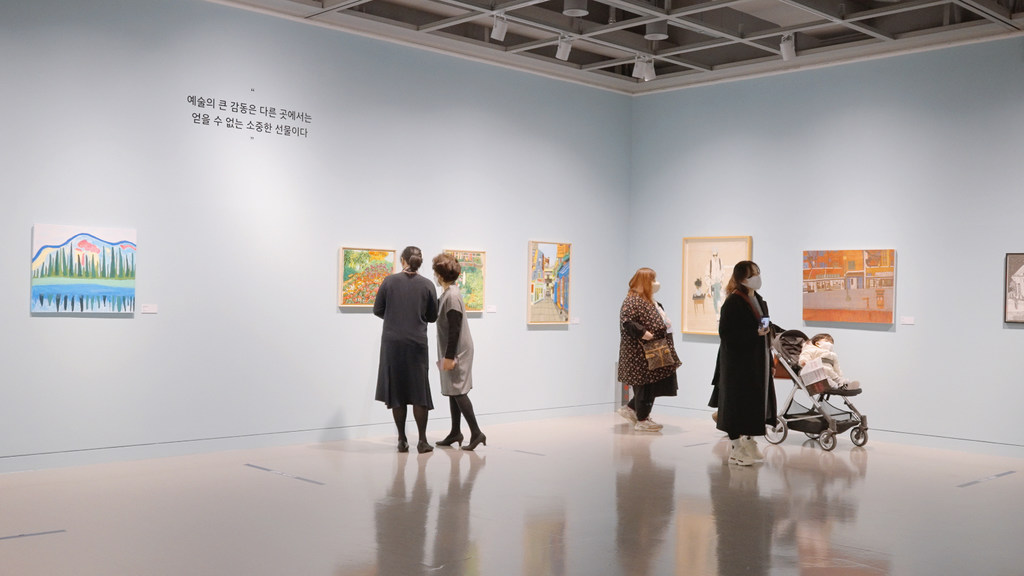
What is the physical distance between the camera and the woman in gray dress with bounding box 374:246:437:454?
8.76 m

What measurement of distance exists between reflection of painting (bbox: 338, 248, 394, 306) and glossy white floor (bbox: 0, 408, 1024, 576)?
1444 millimetres

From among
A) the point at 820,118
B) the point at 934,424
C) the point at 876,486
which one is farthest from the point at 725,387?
the point at 820,118

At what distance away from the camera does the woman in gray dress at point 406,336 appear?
8758 millimetres

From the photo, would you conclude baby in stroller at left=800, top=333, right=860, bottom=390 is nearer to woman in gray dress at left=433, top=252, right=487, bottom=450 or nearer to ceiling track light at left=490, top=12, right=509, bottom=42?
woman in gray dress at left=433, top=252, right=487, bottom=450

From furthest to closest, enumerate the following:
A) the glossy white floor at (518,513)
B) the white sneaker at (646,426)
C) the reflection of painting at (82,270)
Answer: the white sneaker at (646,426) → the reflection of painting at (82,270) → the glossy white floor at (518,513)

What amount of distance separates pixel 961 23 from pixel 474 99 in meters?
5.10

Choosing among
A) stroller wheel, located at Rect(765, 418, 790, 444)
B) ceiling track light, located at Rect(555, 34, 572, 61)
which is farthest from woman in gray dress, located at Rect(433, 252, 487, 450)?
stroller wheel, located at Rect(765, 418, 790, 444)

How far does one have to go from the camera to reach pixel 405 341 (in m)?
8.73

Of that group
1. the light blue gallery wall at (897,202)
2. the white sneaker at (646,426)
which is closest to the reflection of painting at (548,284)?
the light blue gallery wall at (897,202)

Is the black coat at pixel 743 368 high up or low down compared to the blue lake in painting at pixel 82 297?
down

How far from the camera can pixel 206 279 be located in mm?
8867

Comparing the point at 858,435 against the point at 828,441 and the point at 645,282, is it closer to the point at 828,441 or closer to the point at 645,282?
the point at 828,441

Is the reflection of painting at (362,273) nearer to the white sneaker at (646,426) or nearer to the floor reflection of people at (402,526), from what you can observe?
the floor reflection of people at (402,526)

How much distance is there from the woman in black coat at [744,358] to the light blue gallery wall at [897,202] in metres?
2.70
